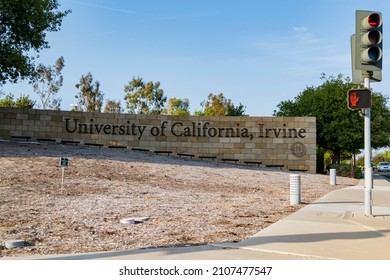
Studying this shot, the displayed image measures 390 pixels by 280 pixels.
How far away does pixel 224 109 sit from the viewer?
72.9 metres

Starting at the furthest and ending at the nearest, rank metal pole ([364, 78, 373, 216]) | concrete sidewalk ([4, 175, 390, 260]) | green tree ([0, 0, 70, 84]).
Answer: green tree ([0, 0, 70, 84]), metal pole ([364, 78, 373, 216]), concrete sidewalk ([4, 175, 390, 260])

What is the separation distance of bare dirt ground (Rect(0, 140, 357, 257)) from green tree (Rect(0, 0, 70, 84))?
6974mm

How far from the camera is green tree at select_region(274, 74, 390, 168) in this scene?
117ft

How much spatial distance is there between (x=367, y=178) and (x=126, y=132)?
69.0 ft

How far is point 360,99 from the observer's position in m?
8.60

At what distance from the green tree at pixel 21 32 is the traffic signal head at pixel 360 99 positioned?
19.2 metres

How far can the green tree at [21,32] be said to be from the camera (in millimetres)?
22484

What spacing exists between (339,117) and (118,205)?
99.9ft

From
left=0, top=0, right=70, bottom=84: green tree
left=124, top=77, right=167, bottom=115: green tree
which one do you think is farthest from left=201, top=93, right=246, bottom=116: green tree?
left=0, top=0, right=70, bottom=84: green tree

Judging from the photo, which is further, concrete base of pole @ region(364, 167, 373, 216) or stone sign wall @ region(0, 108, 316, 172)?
stone sign wall @ region(0, 108, 316, 172)

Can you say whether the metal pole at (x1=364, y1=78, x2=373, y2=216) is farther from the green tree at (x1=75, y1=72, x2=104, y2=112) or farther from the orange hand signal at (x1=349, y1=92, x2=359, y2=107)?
the green tree at (x1=75, y1=72, x2=104, y2=112)

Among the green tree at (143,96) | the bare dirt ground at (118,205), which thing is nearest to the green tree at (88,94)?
the green tree at (143,96)
